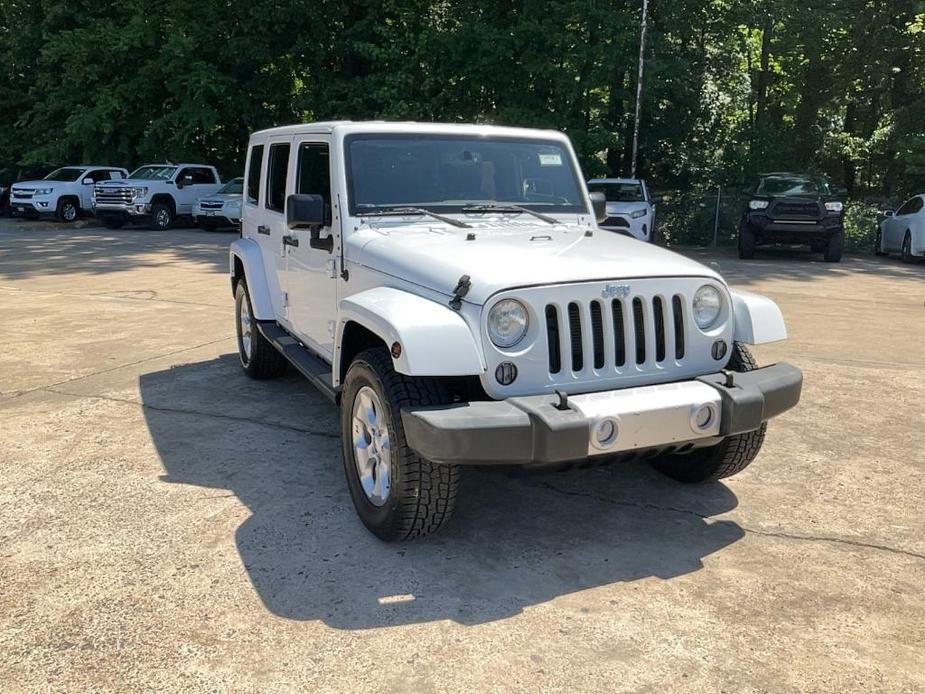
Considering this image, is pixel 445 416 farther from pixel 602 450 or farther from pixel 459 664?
pixel 459 664

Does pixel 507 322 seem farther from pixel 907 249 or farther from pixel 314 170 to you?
pixel 907 249

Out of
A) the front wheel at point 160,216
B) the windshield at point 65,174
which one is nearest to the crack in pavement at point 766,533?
the front wheel at point 160,216

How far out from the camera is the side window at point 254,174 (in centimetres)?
651

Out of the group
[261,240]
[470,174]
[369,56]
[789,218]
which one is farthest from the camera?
[369,56]

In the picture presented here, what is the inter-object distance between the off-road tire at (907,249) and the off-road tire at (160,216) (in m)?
18.3

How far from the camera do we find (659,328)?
3.85 metres

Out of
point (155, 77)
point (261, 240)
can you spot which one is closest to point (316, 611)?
point (261, 240)

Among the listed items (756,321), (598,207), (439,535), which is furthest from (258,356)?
(756,321)

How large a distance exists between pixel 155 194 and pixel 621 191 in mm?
12729

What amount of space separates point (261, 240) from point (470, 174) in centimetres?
211

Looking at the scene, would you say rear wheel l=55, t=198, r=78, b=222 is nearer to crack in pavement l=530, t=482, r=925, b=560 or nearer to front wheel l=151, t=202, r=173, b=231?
front wheel l=151, t=202, r=173, b=231

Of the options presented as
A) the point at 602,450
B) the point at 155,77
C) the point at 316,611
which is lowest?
the point at 316,611

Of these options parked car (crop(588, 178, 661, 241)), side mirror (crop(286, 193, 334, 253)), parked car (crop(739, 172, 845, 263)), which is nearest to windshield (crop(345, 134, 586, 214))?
side mirror (crop(286, 193, 334, 253))

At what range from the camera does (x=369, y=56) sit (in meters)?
23.8
